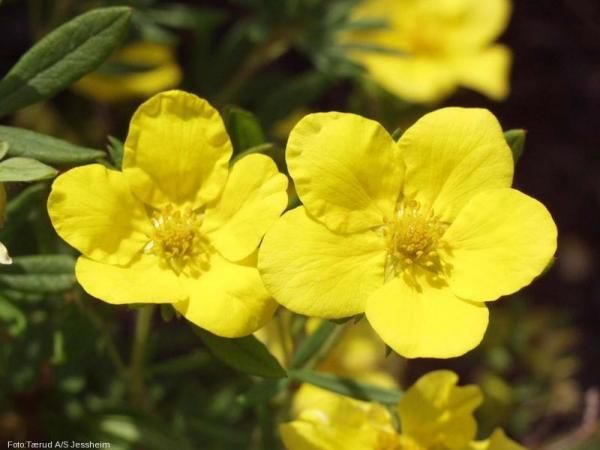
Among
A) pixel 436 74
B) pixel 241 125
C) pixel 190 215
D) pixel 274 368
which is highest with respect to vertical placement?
pixel 241 125

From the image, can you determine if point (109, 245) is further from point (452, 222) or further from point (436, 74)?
point (436, 74)

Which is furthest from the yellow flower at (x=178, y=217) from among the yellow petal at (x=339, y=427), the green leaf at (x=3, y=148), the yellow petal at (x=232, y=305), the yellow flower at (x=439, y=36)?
the yellow flower at (x=439, y=36)

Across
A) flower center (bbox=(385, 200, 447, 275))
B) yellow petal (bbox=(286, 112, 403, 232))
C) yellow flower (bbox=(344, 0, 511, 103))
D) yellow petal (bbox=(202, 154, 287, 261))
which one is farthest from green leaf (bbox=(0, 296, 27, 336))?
yellow flower (bbox=(344, 0, 511, 103))

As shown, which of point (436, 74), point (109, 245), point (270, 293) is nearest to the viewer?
point (270, 293)

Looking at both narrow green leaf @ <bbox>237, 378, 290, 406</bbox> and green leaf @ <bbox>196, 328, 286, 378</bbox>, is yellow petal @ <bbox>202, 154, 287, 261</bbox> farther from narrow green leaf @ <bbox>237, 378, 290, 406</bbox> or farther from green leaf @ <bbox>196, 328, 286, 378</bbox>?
narrow green leaf @ <bbox>237, 378, 290, 406</bbox>

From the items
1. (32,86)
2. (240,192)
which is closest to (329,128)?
(240,192)

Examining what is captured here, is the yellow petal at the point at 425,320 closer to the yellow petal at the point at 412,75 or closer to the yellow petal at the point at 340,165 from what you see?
the yellow petal at the point at 340,165
